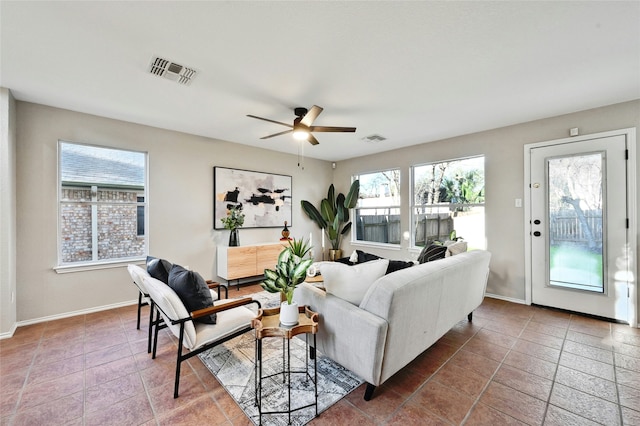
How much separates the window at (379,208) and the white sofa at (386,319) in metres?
3.11

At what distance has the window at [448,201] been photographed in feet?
13.8

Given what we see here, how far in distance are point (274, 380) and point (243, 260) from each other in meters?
2.66

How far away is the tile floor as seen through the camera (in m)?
1.64

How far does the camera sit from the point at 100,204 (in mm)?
3480

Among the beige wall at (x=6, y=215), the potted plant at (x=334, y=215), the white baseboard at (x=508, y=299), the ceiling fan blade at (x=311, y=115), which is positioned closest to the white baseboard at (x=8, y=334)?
the beige wall at (x=6, y=215)

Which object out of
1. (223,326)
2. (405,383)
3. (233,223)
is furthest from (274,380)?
(233,223)

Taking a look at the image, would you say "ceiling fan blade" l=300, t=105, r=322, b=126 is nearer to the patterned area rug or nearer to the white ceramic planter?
the white ceramic planter

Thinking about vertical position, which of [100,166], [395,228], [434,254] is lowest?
[434,254]

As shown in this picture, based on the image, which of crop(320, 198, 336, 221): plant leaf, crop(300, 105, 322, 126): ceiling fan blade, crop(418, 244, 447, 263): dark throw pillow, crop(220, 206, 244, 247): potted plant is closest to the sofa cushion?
crop(418, 244, 447, 263): dark throw pillow

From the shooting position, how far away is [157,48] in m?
2.07

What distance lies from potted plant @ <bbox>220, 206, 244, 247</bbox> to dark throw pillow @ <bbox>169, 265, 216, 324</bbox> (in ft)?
7.98

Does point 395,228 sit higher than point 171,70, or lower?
lower

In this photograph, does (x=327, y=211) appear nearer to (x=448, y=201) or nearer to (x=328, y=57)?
(x=448, y=201)

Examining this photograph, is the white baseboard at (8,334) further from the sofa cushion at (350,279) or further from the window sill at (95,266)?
the sofa cushion at (350,279)
